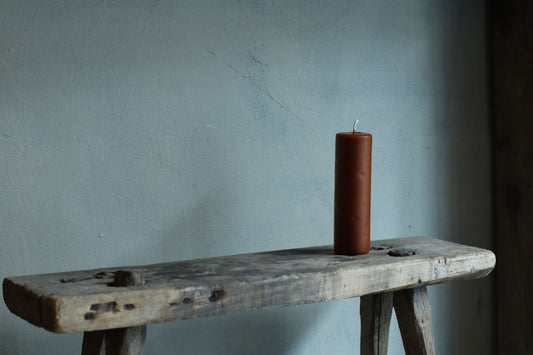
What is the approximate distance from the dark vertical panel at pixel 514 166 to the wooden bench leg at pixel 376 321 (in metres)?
0.50

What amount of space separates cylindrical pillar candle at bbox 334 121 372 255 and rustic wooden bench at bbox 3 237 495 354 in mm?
27

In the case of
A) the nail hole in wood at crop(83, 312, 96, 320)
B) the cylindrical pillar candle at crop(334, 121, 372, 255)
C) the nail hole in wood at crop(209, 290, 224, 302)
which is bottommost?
the nail hole in wood at crop(83, 312, 96, 320)

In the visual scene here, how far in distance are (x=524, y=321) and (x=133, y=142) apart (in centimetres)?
99

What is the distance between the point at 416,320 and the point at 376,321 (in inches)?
3.1

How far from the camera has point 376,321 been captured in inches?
44.4

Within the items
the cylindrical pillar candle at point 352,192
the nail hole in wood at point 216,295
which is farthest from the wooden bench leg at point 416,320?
the nail hole in wood at point 216,295

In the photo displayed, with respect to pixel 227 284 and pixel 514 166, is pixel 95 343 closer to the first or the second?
pixel 227 284

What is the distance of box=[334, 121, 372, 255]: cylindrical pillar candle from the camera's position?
100 centimetres

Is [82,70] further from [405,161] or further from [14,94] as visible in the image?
[405,161]

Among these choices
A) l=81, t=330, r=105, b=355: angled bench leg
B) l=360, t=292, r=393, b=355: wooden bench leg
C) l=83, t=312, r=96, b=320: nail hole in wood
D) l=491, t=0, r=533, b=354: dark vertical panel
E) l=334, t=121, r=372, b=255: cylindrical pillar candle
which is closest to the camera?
l=83, t=312, r=96, b=320: nail hole in wood

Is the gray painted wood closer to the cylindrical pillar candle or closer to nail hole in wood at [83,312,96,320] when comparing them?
nail hole in wood at [83,312,96,320]

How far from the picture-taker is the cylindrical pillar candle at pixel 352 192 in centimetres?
100

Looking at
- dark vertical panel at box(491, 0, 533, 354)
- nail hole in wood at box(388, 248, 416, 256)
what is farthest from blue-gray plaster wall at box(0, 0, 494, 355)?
nail hole in wood at box(388, 248, 416, 256)

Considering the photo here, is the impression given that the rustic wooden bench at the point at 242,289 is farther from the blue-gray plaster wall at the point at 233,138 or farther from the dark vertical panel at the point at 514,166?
the dark vertical panel at the point at 514,166
